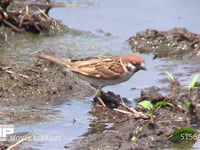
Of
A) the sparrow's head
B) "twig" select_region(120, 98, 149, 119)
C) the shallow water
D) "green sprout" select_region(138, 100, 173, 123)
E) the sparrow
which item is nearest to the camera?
"green sprout" select_region(138, 100, 173, 123)

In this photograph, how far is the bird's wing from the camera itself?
10.0m

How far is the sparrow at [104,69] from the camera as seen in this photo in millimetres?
9938

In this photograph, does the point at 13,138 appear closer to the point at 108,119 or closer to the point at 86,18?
the point at 108,119

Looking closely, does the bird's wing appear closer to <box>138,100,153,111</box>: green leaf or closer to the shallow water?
the shallow water

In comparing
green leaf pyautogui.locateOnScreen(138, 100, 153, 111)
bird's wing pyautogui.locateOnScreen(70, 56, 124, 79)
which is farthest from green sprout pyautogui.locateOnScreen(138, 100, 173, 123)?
bird's wing pyautogui.locateOnScreen(70, 56, 124, 79)

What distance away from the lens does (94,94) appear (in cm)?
1035

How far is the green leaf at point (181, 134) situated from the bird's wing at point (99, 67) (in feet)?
4.56

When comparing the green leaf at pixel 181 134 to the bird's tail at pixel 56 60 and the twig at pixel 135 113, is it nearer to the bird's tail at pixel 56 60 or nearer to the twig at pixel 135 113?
the twig at pixel 135 113

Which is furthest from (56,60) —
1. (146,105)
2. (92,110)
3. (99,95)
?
(146,105)

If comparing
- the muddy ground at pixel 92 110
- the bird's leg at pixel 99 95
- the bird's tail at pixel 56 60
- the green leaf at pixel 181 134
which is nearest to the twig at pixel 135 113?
the muddy ground at pixel 92 110

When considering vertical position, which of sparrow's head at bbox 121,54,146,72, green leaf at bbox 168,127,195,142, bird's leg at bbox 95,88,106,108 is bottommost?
green leaf at bbox 168,127,195,142

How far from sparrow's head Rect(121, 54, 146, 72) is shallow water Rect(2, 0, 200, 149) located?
1.54ft

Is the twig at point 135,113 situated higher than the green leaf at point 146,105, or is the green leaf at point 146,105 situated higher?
the green leaf at point 146,105

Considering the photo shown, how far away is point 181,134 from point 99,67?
1692 mm
